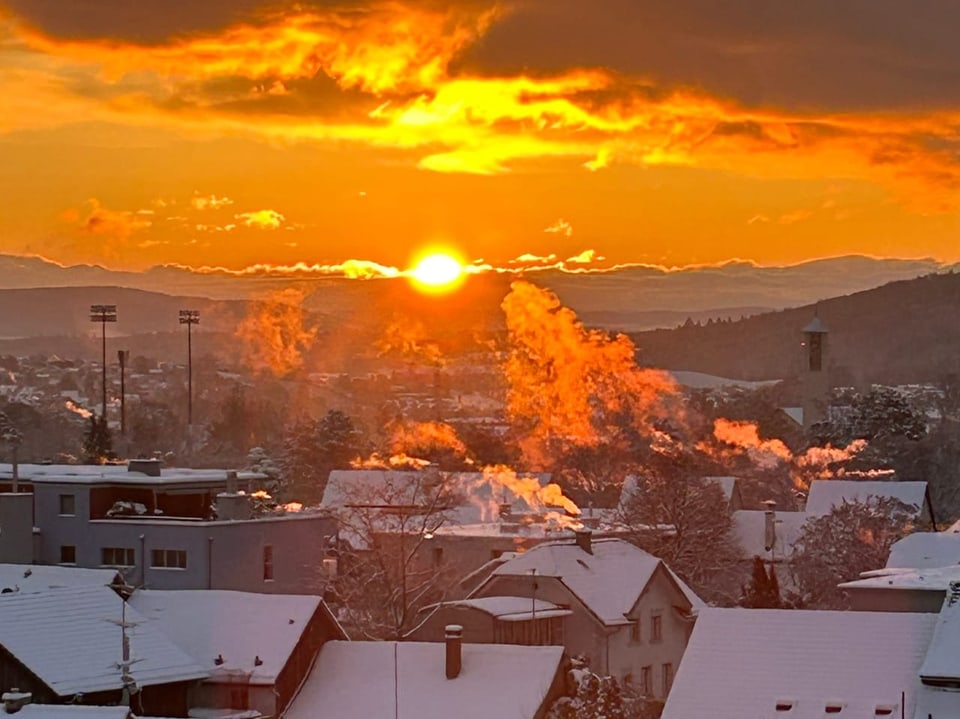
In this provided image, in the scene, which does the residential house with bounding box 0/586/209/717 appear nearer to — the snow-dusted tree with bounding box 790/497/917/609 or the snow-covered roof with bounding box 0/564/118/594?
the snow-covered roof with bounding box 0/564/118/594

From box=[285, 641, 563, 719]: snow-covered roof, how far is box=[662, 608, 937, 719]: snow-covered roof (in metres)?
2.90

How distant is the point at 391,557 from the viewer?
221 feet

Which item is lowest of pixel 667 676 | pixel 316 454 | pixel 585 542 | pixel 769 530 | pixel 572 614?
pixel 667 676

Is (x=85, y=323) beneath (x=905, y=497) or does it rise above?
above

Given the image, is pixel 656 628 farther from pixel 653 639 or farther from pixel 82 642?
pixel 82 642

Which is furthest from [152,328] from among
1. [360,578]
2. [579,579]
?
[579,579]

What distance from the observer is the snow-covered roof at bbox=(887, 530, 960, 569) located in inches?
2211

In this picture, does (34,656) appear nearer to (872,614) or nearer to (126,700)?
(126,700)

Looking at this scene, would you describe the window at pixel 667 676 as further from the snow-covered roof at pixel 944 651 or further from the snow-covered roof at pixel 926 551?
the snow-covered roof at pixel 944 651

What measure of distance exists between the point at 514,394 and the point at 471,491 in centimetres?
2888

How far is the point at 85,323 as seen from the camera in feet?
642

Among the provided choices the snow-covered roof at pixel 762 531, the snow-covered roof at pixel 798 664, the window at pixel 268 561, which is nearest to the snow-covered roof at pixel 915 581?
the snow-covered roof at pixel 798 664

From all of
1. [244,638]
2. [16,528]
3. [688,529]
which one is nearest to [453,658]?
[244,638]

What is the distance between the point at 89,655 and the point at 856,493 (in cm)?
4873
